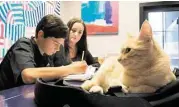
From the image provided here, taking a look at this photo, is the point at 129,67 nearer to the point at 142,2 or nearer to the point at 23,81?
the point at 23,81

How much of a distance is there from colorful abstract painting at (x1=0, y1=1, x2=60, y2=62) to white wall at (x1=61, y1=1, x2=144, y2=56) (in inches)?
21.4

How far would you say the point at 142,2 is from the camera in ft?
9.68

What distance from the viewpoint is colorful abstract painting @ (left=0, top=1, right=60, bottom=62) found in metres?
1.89

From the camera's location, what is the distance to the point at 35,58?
1.46 metres

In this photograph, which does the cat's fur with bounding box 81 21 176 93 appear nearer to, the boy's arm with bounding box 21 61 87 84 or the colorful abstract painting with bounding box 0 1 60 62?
the boy's arm with bounding box 21 61 87 84

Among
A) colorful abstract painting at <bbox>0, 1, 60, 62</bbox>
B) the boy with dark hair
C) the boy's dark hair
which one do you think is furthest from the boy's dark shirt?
colorful abstract painting at <bbox>0, 1, 60, 62</bbox>

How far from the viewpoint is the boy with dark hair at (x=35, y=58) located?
3.82 feet

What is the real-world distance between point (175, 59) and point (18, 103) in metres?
2.63

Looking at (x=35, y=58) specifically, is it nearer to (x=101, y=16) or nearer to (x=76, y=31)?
(x=76, y=31)

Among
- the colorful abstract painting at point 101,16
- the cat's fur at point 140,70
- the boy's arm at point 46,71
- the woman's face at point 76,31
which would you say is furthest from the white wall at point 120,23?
the cat's fur at point 140,70

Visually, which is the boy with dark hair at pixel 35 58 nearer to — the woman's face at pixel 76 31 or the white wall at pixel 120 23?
the woman's face at pixel 76 31

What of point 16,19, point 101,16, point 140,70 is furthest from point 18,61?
point 101,16

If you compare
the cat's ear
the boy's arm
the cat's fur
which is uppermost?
the cat's ear

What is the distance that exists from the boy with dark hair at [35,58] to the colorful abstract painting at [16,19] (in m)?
0.51
